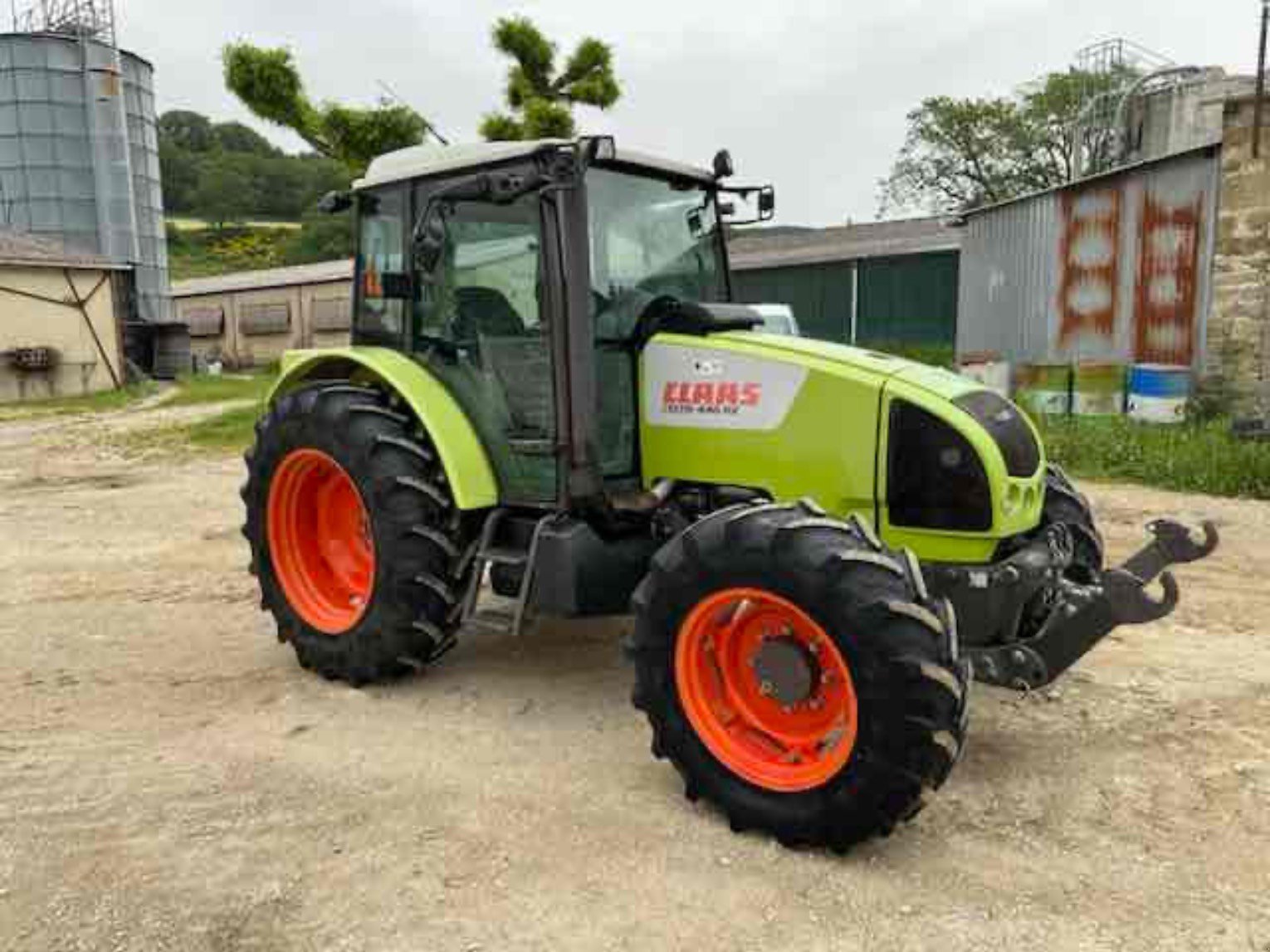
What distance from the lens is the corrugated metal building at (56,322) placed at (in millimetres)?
20594

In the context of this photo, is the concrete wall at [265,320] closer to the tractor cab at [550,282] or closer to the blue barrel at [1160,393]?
the blue barrel at [1160,393]

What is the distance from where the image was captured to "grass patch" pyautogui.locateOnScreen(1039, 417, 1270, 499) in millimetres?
8172

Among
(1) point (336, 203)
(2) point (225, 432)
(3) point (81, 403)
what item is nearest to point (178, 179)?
(3) point (81, 403)

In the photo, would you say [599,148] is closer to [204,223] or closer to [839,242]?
[839,242]

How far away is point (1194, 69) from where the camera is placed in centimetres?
1736

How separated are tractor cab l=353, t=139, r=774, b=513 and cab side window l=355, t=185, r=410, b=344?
0.01 m

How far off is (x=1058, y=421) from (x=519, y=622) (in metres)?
8.43

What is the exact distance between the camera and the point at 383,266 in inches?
182

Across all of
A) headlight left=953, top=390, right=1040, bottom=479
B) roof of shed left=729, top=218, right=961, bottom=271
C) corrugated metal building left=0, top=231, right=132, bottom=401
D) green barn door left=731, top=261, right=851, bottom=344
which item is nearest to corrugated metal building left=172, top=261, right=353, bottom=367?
corrugated metal building left=0, top=231, right=132, bottom=401

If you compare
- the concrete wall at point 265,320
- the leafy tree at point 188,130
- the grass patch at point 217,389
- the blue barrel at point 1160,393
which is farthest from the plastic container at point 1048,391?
the leafy tree at point 188,130

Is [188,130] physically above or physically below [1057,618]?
above

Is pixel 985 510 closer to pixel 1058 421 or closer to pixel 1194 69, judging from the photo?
pixel 1058 421

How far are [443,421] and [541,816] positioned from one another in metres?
1.63

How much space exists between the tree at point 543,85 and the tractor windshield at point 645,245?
10.9 meters
